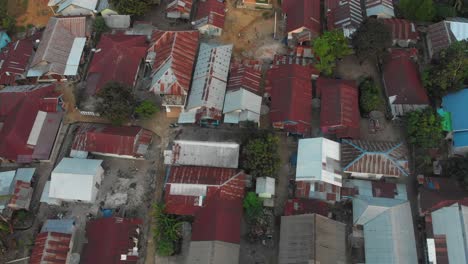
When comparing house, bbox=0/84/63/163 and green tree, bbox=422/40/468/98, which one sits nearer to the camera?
green tree, bbox=422/40/468/98

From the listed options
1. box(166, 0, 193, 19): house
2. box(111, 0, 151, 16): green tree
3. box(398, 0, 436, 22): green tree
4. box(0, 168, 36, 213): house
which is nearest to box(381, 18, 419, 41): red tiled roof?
box(398, 0, 436, 22): green tree

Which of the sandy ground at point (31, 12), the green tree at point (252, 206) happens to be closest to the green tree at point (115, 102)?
the green tree at point (252, 206)

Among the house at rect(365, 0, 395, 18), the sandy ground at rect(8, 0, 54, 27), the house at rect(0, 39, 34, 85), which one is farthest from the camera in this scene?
the sandy ground at rect(8, 0, 54, 27)

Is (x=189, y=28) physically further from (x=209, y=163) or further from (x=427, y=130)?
(x=427, y=130)

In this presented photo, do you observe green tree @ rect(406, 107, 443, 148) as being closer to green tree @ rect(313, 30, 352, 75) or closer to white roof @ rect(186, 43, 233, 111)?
green tree @ rect(313, 30, 352, 75)

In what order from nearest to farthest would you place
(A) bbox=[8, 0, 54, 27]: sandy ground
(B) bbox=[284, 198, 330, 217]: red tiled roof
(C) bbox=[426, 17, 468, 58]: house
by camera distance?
(B) bbox=[284, 198, 330, 217]: red tiled roof
(C) bbox=[426, 17, 468, 58]: house
(A) bbox=[8, 0, 54, 27]: sandy ground

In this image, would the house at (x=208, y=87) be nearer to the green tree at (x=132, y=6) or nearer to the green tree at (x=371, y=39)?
the green tree at (x=132, y=6)

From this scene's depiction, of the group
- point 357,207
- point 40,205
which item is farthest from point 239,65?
point 40,205

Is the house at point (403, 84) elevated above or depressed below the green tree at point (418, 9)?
below
